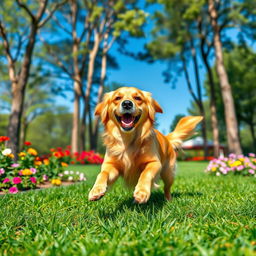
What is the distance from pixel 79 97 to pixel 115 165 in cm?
1640

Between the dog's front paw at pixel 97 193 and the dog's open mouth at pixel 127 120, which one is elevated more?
the dog's open mouth at pixel 127 120

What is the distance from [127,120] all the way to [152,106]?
489mm

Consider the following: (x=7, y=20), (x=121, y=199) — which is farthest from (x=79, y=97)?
(x=121, y=199)

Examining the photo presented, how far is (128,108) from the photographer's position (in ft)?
10.4

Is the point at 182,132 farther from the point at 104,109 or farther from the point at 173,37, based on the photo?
the point at 173,37

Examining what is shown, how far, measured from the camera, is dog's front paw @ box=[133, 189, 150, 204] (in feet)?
8.41

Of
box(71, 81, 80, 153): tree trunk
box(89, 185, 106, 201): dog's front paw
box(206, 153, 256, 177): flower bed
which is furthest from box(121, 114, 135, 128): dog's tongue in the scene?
box(71, 81, 80, 153): tree trunk

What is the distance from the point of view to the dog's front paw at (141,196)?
2564 mm

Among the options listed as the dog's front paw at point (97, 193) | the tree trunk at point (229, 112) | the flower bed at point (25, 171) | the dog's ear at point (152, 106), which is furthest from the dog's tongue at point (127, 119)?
the tree trunk at point (229, 112)

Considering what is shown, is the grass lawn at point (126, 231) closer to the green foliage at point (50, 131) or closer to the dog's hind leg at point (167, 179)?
the dog's hind leg at point (167, 179)

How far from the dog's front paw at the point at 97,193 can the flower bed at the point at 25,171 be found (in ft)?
9.29

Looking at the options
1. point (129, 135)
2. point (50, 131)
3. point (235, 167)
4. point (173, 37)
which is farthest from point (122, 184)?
point (50, 131)

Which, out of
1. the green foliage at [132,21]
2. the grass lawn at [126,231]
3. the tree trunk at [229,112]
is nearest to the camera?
the grass lawn at [126,231]

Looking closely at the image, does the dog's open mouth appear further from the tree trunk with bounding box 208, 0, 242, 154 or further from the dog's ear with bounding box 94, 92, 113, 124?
the tree trunk with bounding box 208, 0, 242, 154
